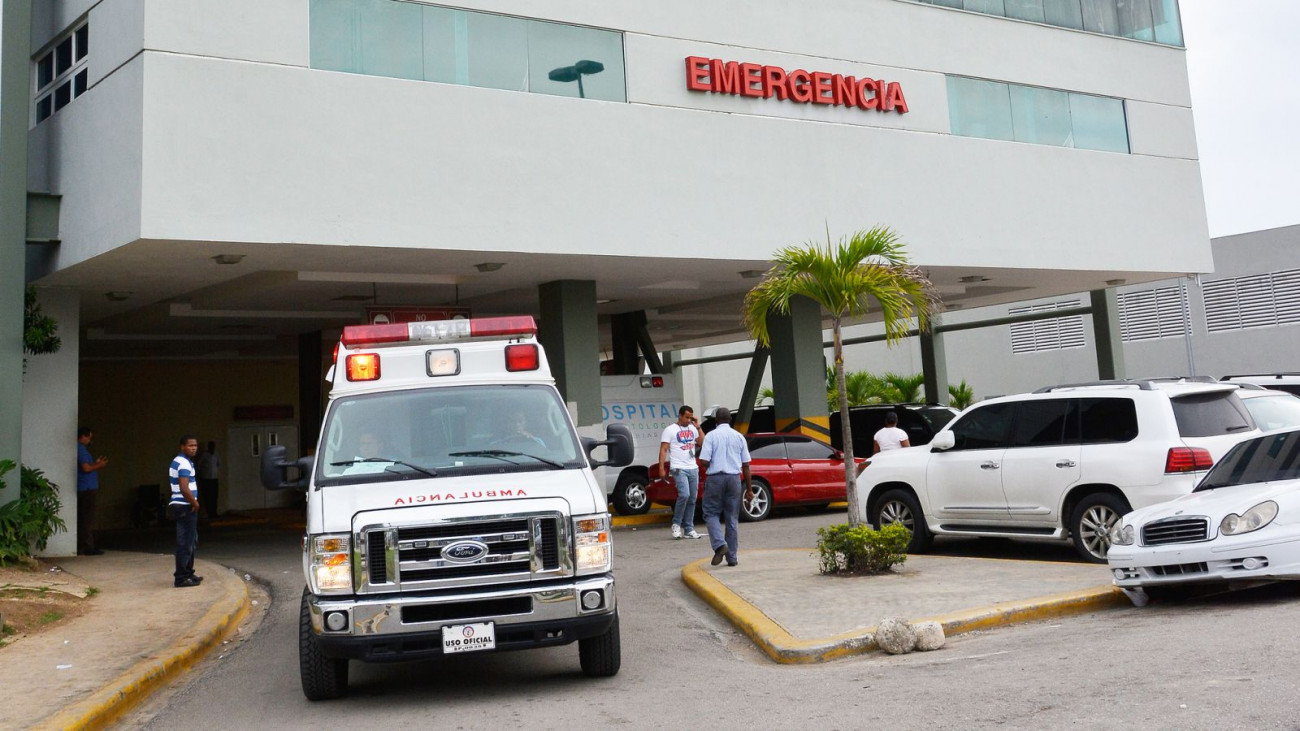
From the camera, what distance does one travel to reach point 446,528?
7.10 metres

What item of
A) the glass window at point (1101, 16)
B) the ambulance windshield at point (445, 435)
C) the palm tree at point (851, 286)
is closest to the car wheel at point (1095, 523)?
the palm tree at point (851, 286)

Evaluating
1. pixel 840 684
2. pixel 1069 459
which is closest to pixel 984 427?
pixel 1069 459

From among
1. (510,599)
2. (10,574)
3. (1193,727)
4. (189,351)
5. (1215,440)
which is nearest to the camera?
(1193,727)

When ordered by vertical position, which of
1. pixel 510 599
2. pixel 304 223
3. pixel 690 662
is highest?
pixel 304 223

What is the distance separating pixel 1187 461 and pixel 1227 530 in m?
2.13

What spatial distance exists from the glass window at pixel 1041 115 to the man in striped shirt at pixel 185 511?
16255 mm

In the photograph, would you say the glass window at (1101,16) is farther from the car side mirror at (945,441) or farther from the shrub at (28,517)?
the shrub at (28,517)

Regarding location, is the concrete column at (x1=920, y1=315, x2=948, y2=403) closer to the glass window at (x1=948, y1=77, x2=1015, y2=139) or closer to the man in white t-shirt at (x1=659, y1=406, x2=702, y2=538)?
the glass window at (x1=948, y1=77, x2=1015, y2=139)

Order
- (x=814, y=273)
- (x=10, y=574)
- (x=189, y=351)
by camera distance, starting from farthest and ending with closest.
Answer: (x=189, y=351)
(x=10, y=574)
(x=814, y=273)

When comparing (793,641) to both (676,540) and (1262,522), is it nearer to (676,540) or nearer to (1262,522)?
(1262,522)

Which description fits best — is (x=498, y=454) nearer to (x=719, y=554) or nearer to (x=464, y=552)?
(x=464, y=552)

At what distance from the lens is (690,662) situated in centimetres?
853

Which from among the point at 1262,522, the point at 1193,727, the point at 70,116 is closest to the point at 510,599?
the point at 1193,727

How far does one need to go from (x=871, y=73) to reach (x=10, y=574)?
15.4 m
